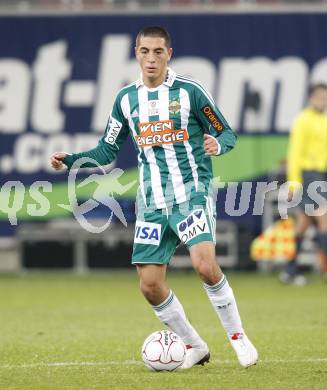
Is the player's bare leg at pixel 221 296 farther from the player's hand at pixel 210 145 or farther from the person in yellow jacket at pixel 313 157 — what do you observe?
the person in yellow jacket at pixel 313 157

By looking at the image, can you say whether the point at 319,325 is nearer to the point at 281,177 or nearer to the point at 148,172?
the point at 148,172

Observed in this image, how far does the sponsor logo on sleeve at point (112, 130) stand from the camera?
8.18 metres

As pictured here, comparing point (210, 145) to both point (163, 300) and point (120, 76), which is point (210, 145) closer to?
point (163, 300)

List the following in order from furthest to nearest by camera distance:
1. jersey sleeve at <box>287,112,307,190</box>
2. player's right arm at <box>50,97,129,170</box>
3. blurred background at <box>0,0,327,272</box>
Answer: blurred background at <box>0,0,327,272</box>, jersey sleeve at <box>287,112,307,190</box>, player's right arm at <box>50,97,129,170</box>

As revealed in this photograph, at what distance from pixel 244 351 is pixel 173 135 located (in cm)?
146

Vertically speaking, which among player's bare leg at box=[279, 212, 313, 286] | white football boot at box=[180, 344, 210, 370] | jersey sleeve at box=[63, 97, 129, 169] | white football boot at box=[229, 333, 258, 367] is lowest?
player's bare leg at box=[279, 212, 313, 286]

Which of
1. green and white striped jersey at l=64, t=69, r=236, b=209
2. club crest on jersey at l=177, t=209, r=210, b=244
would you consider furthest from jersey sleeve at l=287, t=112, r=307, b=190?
club crest on jersey at l=177, t=209, r=210, b=244

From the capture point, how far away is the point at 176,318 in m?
7.93

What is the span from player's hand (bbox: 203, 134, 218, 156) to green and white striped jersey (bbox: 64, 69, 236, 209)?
0.52ft

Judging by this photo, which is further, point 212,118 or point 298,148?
point 298,148

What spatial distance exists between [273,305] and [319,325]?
234 cm

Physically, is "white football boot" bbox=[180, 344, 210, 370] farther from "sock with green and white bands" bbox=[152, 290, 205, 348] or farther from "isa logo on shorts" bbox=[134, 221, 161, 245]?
"isa logo on shorts" bbox=[134, 221, 161, 245]

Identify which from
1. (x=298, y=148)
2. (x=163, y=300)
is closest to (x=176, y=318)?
(x=163, y=300)

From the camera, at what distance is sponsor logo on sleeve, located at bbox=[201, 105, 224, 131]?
7.91 m
